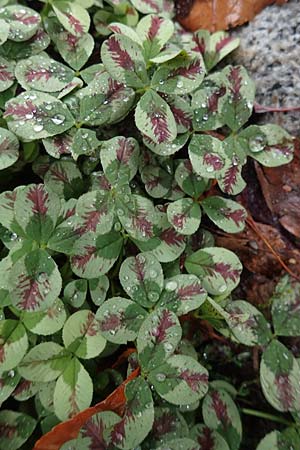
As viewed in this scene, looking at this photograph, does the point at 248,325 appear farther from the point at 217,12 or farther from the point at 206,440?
the point at 217,12

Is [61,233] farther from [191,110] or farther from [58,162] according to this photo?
[191,110]

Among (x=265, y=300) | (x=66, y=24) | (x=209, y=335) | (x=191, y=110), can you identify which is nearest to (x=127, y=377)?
(x=209, y=335)

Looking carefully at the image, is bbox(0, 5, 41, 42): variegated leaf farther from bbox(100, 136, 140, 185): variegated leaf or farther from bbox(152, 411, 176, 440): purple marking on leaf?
bbox(152, 411, 176, 440): purple marking on leaf

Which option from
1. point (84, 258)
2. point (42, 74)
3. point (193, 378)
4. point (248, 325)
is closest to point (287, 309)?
point (248, 325)

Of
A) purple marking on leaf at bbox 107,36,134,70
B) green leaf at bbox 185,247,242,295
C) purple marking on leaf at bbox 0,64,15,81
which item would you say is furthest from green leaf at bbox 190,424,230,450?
purple marking on leaf at bbox 0,64,15,81

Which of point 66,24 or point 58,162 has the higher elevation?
point 66,24

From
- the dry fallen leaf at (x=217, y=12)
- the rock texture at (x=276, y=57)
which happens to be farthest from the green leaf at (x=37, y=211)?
the dry fallen leaf at (x=217, y=12)
